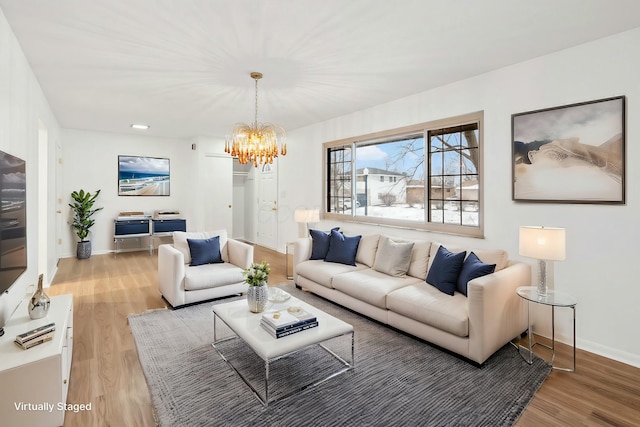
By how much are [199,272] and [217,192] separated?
4.05m

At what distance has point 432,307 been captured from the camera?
2.70 metres

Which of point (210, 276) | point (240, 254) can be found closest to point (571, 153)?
point (240, 254)

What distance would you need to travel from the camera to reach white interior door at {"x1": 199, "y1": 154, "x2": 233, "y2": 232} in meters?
7.39

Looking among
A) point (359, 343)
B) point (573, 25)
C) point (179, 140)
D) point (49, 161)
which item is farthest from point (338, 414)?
point (179, 140)

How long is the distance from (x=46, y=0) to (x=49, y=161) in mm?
3546

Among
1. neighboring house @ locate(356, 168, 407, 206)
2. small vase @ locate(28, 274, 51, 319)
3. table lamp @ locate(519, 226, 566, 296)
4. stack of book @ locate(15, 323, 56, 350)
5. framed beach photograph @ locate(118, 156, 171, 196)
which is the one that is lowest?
stack of book @ locate(15, 323, 56, 350)

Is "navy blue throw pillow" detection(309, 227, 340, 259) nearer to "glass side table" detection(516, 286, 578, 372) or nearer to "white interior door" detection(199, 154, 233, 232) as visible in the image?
"glass side table" detection(516, 286, 578, 372)

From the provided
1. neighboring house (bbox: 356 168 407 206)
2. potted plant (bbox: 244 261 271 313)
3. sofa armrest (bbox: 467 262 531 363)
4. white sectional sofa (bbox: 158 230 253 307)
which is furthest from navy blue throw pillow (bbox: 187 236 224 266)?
sofa armrest (bbox: 467 262 531 363)

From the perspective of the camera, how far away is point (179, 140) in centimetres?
766

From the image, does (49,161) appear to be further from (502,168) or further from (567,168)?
(567,168)

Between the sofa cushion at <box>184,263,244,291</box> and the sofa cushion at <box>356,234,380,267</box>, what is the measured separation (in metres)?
1.51

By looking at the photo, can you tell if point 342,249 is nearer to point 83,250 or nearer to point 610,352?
point 610,352

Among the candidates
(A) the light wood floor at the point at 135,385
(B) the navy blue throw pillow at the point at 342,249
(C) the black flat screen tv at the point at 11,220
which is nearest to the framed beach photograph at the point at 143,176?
(A) the light wood floor at the point at 135,385

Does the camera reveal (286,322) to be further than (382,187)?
No
